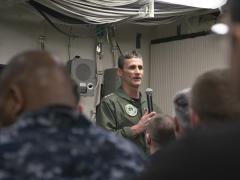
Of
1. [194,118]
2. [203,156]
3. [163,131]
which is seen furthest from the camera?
[163,131]

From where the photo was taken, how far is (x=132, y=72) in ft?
11.2

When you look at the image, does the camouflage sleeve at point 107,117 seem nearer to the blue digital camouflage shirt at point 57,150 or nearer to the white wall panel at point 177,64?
the blue digital camouflage shirt at point 57,150

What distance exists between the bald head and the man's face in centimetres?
221

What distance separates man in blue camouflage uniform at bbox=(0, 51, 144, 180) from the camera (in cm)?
103

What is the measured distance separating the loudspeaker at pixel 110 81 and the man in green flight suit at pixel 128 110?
1780mm

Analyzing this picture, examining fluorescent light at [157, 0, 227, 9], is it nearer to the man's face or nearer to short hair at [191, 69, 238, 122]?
the man's face

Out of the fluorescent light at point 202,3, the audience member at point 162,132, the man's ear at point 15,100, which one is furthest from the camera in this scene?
the fluorescent light at point 202,3

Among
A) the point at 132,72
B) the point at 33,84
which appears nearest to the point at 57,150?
the point at 33,84

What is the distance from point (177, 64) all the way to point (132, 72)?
7.79ft

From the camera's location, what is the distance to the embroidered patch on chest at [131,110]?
10.8ft

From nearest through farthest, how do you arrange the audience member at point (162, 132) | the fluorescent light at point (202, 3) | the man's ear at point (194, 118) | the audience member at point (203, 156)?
the audience member at point (203, 156)
the man's ear at point (194, 118)
the audience member at point (162, 132)
the fluorescent light at point (202, 3)

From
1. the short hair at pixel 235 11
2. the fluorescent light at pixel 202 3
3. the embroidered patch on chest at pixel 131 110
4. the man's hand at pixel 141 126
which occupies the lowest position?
the man's hand at pixel 141 126

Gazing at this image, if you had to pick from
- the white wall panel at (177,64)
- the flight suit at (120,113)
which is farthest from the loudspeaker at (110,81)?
the flight suit at (120,113)

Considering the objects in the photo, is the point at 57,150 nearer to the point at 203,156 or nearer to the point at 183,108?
the point at 203,156
